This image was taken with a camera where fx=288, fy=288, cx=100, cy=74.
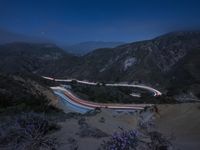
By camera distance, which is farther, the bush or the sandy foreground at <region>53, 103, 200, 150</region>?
the sandy foreground at <region>53, 103, 200, 150</region>

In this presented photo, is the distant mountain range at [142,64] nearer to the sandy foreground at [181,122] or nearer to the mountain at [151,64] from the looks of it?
the mountain at [151,64]

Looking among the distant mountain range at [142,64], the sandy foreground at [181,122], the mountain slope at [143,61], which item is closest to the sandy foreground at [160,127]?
the sandy foreground at [181,122]

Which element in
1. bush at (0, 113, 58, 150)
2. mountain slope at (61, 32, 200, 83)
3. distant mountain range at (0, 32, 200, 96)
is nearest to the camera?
bush at (0, 113, 58, 150)

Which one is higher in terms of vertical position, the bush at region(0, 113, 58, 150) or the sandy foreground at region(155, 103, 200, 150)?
the bush at region(0, 113, 58, 150)

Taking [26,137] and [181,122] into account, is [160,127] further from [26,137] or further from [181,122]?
[26,137]

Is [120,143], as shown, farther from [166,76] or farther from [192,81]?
[166,76]

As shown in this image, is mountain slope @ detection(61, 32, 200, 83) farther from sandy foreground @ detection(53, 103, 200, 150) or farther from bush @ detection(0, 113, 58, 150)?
bush @ detection(0, 113, 58, 150)

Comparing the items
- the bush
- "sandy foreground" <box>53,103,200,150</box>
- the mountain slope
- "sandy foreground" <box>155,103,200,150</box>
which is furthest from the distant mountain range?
the bush

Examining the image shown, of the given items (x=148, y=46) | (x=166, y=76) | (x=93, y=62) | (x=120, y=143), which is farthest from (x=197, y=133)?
(x=93, y=62)

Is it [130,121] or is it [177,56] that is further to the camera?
[177,56]
